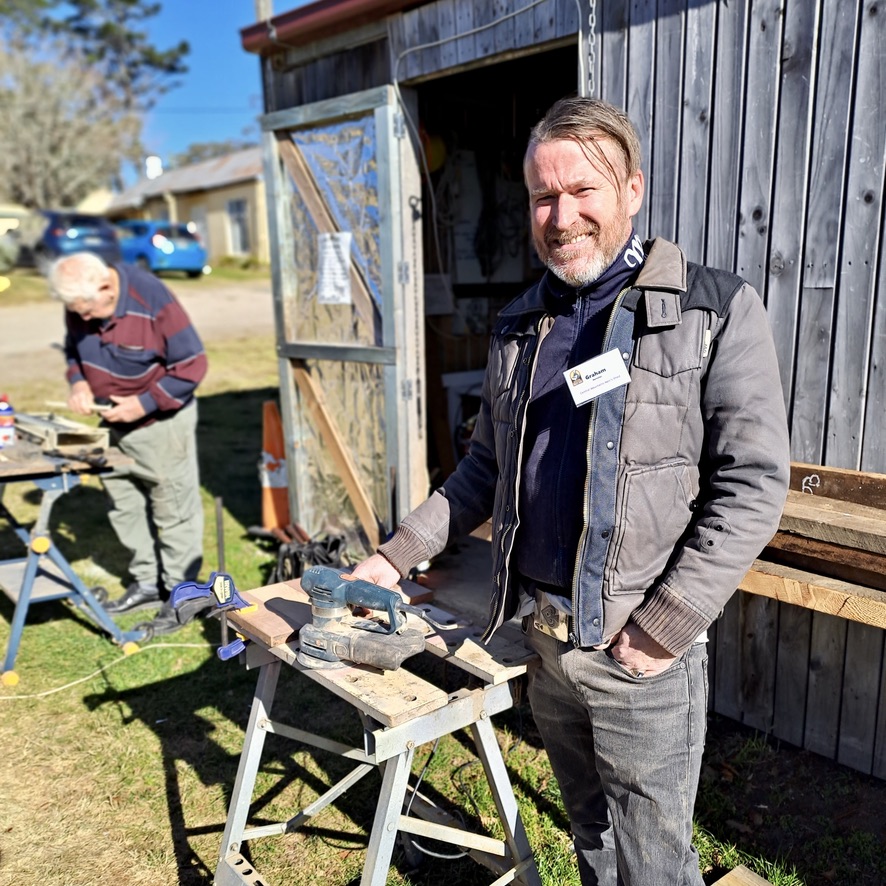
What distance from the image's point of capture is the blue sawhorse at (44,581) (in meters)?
4.05

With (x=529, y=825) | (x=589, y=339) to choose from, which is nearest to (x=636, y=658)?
(x=589, y=339)

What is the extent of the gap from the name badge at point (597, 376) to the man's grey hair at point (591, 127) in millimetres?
445

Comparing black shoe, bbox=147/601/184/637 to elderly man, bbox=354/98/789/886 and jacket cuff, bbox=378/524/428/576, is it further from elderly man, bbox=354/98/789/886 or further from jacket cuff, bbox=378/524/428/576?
elderly man, bbox=354/98/789/886

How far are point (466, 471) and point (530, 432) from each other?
0.40 m

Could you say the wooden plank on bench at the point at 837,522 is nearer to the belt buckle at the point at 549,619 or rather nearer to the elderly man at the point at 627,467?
the elderly man at the point at 627,467

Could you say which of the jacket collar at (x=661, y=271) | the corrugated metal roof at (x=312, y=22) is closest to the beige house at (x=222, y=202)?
the corrugated metal roof at (x=312, y=22)

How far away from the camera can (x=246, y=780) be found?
2494mm

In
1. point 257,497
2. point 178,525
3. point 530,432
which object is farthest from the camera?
point 257,497

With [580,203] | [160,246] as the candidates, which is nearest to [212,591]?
[580,203]

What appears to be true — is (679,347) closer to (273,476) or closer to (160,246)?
(273,476)

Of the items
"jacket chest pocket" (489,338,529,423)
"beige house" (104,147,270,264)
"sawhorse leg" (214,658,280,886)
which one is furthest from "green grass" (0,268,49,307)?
"jacket chest pocket" (489,338,529,423)

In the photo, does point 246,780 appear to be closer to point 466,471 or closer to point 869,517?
point 466,471

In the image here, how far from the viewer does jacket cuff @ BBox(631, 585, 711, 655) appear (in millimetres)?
1713

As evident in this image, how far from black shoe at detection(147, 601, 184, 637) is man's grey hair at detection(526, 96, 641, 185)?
3610 mm
